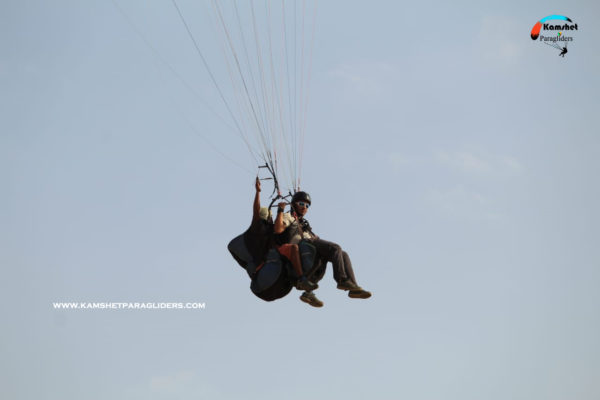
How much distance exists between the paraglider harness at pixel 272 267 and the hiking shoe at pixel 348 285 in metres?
0.58

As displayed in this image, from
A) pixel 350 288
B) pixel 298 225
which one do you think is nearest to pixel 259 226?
pixel 298 225

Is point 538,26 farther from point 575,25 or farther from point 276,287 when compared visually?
point 276,287

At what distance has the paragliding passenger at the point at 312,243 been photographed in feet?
50.0

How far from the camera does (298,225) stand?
15.9 meters

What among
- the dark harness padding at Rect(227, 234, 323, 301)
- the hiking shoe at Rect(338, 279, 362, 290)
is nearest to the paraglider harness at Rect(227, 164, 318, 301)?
the dark harness padding at Rect(227, 234, 323, 301)

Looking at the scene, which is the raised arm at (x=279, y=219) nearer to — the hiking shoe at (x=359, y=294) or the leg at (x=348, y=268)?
the leg at (x=348, y=268)

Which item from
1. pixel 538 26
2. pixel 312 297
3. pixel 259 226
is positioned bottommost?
pixel 312 297

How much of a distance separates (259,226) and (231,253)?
743mm

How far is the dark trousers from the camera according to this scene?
1525 centimetres

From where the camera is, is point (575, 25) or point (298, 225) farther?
point (575, 25)

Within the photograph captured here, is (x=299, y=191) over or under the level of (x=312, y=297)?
over

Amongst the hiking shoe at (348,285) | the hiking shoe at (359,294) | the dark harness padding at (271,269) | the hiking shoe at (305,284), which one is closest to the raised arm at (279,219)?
the dark harness padding at (271,269)

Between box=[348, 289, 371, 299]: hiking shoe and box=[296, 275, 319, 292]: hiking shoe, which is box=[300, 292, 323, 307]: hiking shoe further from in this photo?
box=[348, 289, 371, 299]: hiking shoe

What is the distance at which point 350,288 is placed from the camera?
1526 centimetres
